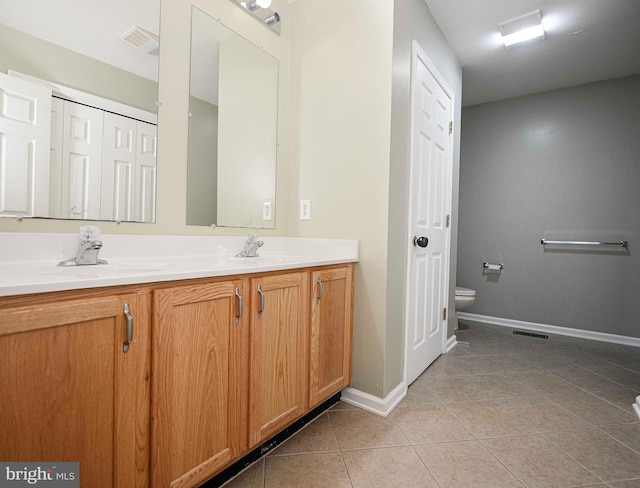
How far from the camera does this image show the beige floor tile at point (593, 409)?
172cm

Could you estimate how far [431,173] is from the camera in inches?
89.0

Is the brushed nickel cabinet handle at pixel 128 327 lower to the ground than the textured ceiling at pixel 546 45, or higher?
lower

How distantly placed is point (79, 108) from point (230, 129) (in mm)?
712

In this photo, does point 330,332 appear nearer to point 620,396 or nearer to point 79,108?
point 79,108

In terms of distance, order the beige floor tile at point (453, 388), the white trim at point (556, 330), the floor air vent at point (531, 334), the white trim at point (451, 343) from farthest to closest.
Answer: the floor air vent at point (531, 334)
the white trim at point (556, 330)
the white trim at point (451, 343)
the beige floor tile at point (453, 388)

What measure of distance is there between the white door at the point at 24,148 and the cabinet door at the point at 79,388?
0.59 metres

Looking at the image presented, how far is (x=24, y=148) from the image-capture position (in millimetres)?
1099

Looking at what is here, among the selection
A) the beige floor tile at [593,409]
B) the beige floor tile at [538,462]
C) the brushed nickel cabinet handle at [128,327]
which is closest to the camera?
the brushed nickel cabinet handle at [128,327]

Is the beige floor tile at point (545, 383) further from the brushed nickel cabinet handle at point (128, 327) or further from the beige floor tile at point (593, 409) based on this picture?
A: the brushed nickel cabinet handle at point (128, 327)

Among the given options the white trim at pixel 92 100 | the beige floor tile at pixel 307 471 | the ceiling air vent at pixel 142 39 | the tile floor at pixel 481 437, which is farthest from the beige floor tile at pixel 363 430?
the ceiling air vent at pixel 142 39

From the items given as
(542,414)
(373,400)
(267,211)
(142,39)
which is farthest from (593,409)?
(142,39)

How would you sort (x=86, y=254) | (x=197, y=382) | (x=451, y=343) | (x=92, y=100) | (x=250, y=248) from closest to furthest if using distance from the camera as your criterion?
(x=197, y=382) → (x=86, y=254) → (x=92, y=100) → (x=250, y=248) → (x=451, y=343)

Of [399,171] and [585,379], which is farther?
[585,379]

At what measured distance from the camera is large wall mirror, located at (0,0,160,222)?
1081 millimetres
